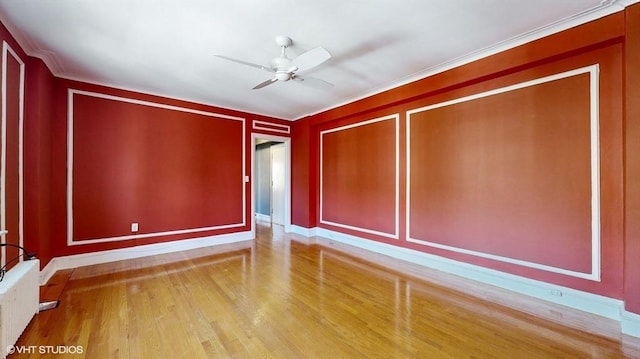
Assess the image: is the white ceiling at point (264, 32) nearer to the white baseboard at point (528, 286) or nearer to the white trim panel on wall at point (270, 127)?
the white trim panel on wall at point (270, 127)

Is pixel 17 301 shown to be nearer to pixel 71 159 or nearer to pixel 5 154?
pixel 5 154

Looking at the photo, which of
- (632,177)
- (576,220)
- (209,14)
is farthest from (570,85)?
(209,14)

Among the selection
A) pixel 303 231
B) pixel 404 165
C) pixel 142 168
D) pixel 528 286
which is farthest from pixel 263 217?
pixel 528 286

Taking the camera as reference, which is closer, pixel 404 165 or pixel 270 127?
pixel 404 165

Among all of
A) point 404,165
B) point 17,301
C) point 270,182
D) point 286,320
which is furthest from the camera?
point 270,182

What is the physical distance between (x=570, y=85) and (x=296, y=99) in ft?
11.4

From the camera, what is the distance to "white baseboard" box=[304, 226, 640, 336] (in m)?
2.26

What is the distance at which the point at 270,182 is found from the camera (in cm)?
726

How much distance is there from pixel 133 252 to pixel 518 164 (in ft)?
17.3

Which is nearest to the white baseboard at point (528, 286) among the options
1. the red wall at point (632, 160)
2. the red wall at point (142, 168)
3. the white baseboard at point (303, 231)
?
the red wall at point (632, 160)

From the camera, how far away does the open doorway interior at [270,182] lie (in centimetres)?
688

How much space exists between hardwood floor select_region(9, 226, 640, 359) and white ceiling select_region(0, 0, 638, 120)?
2.59 metres

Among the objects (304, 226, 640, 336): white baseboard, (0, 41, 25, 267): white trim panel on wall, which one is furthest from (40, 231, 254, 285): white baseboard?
(304, 226, 640, 336): white baseboard

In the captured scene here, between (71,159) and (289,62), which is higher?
(289,62)
